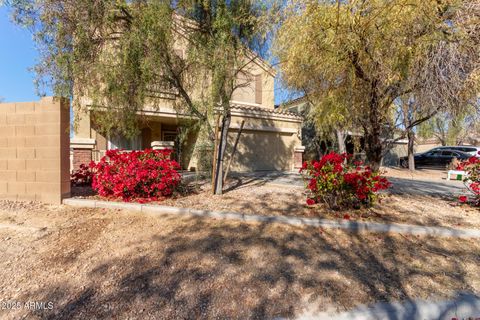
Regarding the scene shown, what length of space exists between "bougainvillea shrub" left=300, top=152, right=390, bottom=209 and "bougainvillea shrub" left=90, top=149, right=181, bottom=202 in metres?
3.22

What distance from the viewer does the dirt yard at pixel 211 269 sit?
2.69 meters

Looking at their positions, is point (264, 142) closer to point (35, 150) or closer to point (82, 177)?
point (82, 177)

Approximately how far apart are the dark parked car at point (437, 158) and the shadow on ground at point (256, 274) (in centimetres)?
1638

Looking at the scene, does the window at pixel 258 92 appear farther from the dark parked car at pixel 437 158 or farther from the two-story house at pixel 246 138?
the dark parked car at pixel 437 158

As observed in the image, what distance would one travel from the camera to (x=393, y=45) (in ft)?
16.1

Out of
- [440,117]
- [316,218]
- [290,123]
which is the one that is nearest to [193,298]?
[316,218]

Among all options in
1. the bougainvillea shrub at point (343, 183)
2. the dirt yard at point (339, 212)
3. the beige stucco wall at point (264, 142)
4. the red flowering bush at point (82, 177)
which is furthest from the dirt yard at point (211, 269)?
the beige stucco wall at point (264, 142)

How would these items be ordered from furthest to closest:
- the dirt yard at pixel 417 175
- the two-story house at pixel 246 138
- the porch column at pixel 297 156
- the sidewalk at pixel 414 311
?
1. the porch column at pixel 297 156
2. the dirt yard at pixel 417 175
3. the two-story house at pixel 246 138
4. the sidewalk at pixel 414 311

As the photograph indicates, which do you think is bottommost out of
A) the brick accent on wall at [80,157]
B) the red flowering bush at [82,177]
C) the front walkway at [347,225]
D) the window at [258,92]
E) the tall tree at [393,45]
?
the front walkway at [347,225]

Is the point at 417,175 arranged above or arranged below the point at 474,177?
below

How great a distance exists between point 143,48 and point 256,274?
484 cm

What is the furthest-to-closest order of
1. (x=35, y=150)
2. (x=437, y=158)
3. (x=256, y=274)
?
(x=437, y=158) → (x=35, y=150) → (x=256, y=274)

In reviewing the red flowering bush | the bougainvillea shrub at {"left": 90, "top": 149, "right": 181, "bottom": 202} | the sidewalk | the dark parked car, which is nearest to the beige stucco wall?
the red flowering bush

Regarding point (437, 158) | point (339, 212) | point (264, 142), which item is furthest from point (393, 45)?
point (437, 158)
